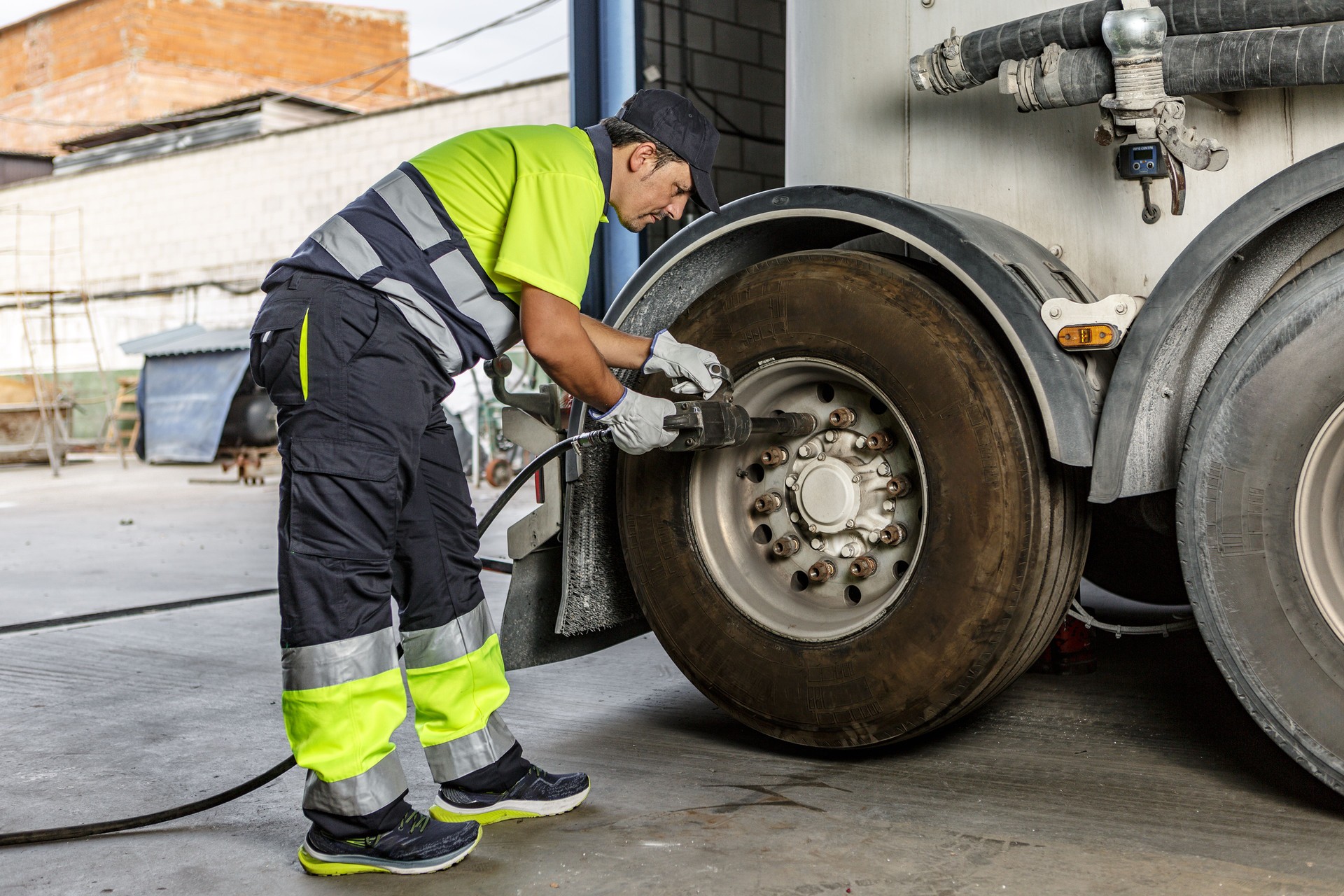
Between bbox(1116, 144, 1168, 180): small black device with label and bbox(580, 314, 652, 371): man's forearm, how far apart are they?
103 cm

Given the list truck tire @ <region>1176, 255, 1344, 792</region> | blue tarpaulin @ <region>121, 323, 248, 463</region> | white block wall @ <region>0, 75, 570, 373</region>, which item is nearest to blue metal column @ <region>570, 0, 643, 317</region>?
truck tire @ <region>1176, 255, 1344, 792</region>

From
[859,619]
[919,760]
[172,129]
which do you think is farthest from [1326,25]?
[172,129]

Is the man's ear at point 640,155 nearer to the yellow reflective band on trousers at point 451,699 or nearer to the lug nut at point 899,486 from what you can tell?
the lug nut at point 899,486

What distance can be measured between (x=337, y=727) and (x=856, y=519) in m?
1.15

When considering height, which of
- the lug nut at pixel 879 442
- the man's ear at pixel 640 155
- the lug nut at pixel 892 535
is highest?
the man's ear at pixel 640 155

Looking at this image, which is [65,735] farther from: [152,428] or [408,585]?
[152,428]

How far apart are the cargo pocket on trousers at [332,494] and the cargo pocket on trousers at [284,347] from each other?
0.32 feet

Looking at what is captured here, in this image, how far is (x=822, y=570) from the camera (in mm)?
2725

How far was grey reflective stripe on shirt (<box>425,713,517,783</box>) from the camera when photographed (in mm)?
2584

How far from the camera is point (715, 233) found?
2.82 m

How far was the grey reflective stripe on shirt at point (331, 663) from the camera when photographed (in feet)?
7.56

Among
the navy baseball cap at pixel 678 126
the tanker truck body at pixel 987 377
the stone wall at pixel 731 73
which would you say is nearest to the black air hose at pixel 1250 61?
the tanker truck body at pixel 987 377

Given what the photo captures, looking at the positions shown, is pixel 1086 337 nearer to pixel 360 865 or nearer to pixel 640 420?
pixel 640 420

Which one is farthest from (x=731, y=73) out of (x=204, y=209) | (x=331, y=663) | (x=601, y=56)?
(x=204, y=209)
